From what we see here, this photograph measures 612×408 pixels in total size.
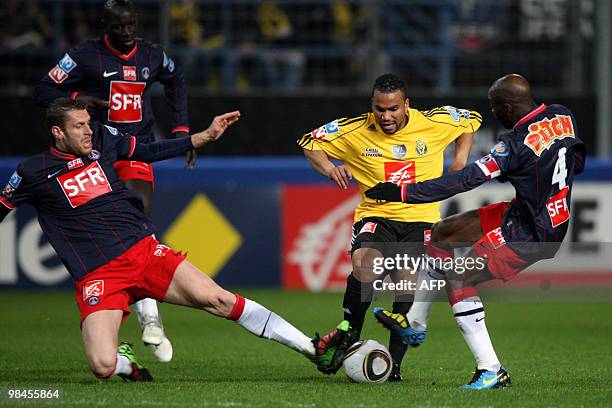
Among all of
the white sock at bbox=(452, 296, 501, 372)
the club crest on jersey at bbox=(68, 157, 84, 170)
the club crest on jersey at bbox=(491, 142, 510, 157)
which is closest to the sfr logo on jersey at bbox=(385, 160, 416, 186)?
the club crest on jersey at bbox=(491, 142, 510, 157)

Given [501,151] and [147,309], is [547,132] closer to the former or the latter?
[501,151]

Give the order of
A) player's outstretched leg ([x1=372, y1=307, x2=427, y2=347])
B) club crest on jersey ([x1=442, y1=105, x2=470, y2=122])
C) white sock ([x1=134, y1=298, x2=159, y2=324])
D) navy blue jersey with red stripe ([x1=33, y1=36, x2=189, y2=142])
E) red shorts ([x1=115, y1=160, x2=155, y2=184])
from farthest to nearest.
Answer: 1. navy blue jersey with red stripe ([x1=33, y1=36, x2=189, y2=142])
2. red shorts ([x1=115, y1=160, x2=155, y2=184])
3. white sock ([x1=134, y1=298, x2=159, y2=324])
4. club crest on jersey ([x1=442, y1=105, x2=470, y2=122])
5. player's outstretched leg ([x1=372, y1=307, x2=427, y2=347])

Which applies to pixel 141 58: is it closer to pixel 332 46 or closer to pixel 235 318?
pixel 235 318

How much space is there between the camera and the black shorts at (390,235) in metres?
6.91

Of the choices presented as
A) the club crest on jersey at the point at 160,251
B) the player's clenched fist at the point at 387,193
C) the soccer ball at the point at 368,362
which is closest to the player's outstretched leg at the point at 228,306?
the club crest on jersey at the point at 160,251

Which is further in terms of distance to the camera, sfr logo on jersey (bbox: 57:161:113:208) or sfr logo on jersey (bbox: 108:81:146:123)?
sfr logo on jersey (bbox: 108:81:146:123)

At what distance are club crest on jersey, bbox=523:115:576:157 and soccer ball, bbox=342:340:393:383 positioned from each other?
1502 mm

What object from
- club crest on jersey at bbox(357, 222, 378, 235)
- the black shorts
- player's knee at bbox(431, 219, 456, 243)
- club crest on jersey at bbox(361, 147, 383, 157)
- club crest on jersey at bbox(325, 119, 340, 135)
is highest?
club crest on jersey at bbox(325, 119, 340, 135)

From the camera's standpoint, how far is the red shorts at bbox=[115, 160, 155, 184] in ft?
26.2

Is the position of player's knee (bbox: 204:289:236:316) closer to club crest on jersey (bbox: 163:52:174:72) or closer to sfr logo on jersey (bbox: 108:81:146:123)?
sfr logo on jersey (bbox: 108:81:146:123)

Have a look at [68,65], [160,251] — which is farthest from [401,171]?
[68,65]

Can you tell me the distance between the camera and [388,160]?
7.14 meters

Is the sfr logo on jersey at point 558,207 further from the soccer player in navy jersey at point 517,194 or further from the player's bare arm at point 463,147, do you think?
the player's bare arm at point 463,147

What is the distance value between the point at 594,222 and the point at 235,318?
658cm
